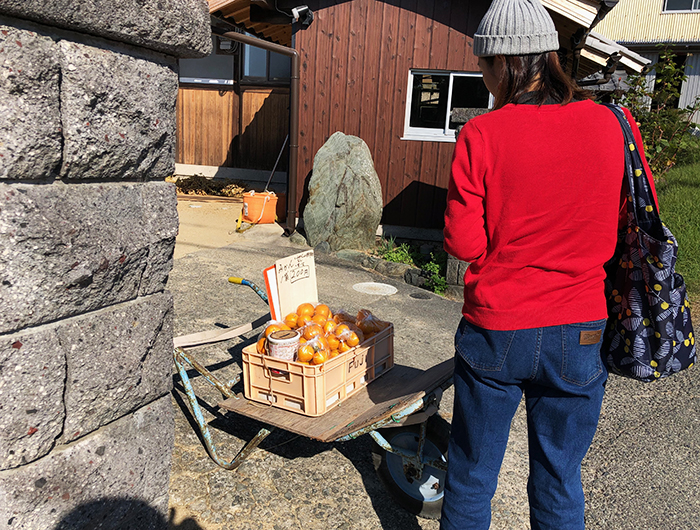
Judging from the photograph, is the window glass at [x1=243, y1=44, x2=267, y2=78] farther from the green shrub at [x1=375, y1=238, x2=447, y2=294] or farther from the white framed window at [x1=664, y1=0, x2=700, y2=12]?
the white framed window at [x1=664, y1=0, x2=700, y2=12]

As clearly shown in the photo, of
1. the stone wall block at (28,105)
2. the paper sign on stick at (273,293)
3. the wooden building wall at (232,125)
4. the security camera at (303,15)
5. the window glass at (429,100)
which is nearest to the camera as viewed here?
the stone wall block at (28,105)

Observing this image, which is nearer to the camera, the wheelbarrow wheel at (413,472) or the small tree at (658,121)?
the wheelbarrow wheel at (413,472)

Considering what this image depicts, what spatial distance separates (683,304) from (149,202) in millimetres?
1885

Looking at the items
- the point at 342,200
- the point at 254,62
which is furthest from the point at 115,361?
the point at 254,62

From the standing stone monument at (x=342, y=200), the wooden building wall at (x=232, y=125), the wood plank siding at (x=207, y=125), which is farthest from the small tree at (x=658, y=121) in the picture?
the wood plank siding at (x=207, y=125)

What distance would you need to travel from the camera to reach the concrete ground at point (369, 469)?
2.84 m

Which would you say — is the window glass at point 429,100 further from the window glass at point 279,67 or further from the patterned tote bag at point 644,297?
the patterned tote bag at point 644,297

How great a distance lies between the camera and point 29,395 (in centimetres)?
168

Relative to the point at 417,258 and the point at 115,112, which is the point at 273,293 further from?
the point at 417,258

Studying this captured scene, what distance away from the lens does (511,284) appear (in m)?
1.81

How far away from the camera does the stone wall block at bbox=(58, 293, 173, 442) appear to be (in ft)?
5.95

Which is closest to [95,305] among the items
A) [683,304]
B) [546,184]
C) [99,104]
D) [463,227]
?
[99,104]

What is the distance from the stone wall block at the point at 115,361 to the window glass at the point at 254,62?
461 inches

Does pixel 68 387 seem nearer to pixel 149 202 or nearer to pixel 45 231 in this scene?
pixel 45 231
